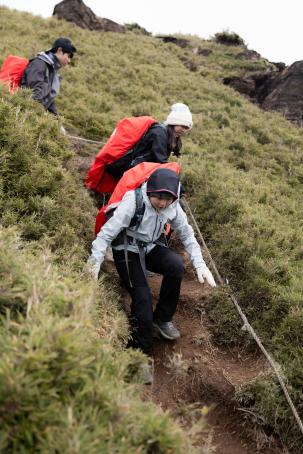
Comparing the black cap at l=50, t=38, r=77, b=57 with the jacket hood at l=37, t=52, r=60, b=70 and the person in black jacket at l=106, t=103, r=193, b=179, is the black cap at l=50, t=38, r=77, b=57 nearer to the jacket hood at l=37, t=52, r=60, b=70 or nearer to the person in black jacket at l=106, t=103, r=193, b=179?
the jacket hood at l=37, t=52, r=60, b=70

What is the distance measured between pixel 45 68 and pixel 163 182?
3.54 m

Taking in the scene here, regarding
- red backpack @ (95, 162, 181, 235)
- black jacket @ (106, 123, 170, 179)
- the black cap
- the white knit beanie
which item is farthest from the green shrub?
red backpack @ (95, 162, 181, 235)

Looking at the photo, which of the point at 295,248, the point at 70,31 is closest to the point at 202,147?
the point at 295,248

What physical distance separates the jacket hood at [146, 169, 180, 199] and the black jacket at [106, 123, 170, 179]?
1191 millimetres

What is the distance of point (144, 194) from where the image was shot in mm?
4715

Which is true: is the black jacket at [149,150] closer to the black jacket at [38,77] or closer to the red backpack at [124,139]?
the red backpack at [124,139]

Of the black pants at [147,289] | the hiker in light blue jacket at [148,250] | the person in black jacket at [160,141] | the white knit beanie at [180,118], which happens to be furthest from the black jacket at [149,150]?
the black pants at [147,289]

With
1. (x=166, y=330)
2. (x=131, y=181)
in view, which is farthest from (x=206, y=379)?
(x=131, y=181)

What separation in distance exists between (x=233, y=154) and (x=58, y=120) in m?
6.33

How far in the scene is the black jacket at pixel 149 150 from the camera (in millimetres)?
5754

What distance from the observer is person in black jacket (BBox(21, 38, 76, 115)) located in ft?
21.9

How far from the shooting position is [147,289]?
4.77 meters

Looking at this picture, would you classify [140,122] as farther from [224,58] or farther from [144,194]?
[224,58]

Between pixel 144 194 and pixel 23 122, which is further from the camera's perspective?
pixel 23 122
